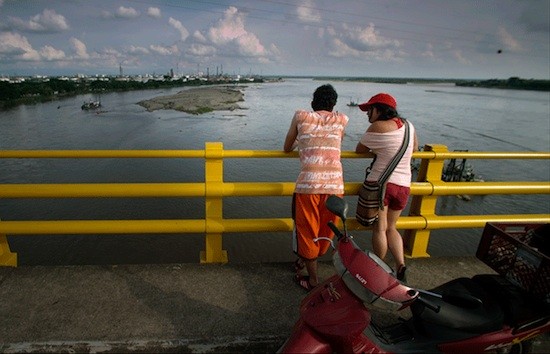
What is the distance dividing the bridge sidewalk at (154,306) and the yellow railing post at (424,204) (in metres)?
A: 0.25

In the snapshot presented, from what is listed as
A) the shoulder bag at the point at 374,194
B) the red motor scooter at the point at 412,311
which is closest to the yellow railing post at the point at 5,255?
the red motor scooter at the point at 412,311

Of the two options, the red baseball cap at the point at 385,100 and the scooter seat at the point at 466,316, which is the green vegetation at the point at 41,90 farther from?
the scooter seat at the point at 466,316

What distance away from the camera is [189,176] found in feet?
57.0

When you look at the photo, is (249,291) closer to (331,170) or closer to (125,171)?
(331,170)

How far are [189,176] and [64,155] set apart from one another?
48.6 ft

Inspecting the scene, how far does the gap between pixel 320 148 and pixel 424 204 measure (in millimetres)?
1454

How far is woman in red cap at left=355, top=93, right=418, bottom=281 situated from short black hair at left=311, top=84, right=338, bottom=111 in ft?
0.76

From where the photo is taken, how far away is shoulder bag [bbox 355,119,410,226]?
2.54 metres

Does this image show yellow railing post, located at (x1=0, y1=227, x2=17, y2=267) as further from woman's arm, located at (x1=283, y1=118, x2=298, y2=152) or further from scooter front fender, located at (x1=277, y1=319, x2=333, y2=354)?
scooter front fender, located at (x1=277, y1=319, x2=333, y2=354)

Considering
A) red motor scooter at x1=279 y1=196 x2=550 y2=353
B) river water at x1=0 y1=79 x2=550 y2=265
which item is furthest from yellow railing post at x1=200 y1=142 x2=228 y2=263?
river water at x1=0 y1=79 x2=550 y2=265

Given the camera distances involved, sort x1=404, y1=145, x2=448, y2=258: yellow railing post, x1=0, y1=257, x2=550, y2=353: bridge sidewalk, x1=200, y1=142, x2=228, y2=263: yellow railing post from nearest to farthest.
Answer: x1=0, y1=257, x2=550, y2=353: bridge sidewalk < x1=200, y1=142, x2=228, y2=263: yellow railing post < x1=404, y1=145, x2=448, y2=258: yellow railing post

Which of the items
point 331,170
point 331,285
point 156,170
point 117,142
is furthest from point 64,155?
point 117,142

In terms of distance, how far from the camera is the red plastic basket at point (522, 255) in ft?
6.18

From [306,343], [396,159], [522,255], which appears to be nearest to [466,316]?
[522,255]
